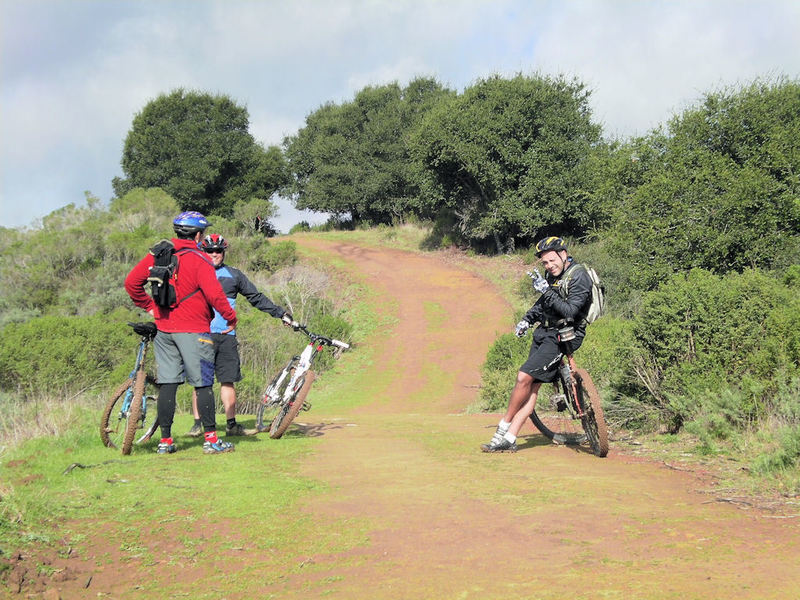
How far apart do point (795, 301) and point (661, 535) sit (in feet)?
14.6

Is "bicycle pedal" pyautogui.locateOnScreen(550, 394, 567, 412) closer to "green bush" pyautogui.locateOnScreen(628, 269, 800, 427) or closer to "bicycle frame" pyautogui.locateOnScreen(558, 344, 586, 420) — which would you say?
"bicycle frame" pyautogui.locateOnScreen(558, 344, 586, 420)

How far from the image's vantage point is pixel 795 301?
7812 mm

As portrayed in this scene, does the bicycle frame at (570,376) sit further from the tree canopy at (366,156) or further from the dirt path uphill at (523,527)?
the tree canopy at (366,156)

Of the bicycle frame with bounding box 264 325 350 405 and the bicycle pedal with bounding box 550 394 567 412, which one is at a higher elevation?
the bicycle frame with bounding box 264 325 350 405

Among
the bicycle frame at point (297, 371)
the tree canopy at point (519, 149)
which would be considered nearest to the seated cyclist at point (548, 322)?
the bicycle frame at point (297, 371)

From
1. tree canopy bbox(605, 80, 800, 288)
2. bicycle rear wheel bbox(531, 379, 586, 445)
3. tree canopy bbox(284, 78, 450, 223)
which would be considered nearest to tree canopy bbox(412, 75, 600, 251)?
tree canopy bbox(605, 80, 800, 288)

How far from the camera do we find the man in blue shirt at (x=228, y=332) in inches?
325

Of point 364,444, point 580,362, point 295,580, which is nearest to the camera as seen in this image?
point 295,580

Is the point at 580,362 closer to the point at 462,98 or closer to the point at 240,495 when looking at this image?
the point at 240,495

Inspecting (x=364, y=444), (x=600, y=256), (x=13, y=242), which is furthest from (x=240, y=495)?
(x=13, y=242)

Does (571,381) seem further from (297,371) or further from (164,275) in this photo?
(164,275)

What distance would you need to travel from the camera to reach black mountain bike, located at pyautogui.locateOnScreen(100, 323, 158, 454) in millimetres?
7121

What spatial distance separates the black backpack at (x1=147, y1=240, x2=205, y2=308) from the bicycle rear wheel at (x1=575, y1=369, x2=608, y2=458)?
160 inches

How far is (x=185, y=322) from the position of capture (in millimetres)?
7184
